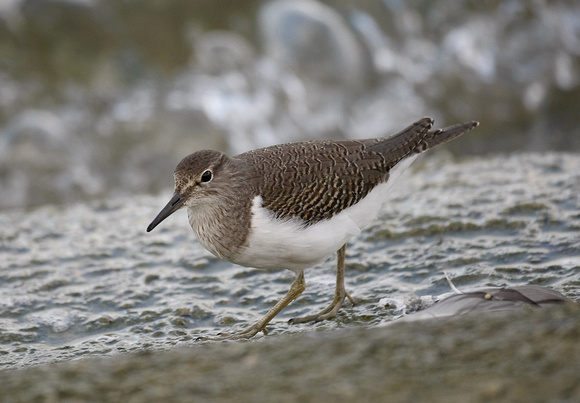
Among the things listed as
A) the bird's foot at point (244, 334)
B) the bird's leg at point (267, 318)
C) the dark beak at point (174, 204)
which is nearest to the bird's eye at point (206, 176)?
the dark beak at point (174, 204)

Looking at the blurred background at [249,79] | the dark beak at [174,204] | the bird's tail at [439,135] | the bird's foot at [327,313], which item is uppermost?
the blurred background at [249,79]

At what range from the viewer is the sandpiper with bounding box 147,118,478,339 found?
152 inches

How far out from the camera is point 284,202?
3936 mm

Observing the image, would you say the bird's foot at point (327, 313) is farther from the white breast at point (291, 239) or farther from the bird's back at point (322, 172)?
the bird's back at point (322, 172)

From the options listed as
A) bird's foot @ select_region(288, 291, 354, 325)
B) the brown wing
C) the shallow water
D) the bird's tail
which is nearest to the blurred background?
the shallow water

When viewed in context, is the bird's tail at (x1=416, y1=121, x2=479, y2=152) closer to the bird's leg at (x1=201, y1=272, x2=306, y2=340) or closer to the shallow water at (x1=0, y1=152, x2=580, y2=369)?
the shallow water at (x1=0, y1=152, x2=580, y2=369)

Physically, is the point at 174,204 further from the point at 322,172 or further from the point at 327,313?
the point at 327,313

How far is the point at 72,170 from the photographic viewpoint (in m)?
8.12

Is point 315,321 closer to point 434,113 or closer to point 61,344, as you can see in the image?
point 61,344

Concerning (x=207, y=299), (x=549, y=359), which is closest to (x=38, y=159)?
(x=207, y=299)

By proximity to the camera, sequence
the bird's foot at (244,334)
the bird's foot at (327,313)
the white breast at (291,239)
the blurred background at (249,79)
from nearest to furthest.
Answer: the white breast at (291,239) → the bird's foot at (244,334) → the bird's foot at (327,313) → the blurred background at (249,79)

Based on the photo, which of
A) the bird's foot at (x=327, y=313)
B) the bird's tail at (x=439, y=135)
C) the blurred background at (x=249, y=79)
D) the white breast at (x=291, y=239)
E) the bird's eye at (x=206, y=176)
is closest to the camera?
the white breast at (x=291, y=239)

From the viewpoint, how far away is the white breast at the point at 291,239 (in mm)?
3830

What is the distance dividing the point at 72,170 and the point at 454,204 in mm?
4550
